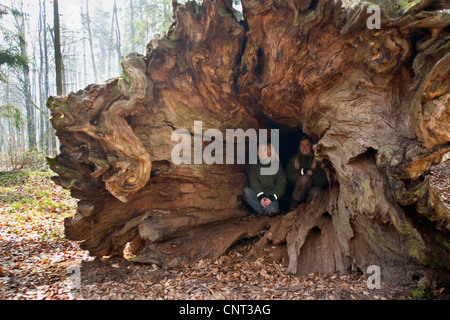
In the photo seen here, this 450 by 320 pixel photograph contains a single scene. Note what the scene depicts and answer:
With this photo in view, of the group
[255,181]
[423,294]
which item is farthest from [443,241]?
[255,181]

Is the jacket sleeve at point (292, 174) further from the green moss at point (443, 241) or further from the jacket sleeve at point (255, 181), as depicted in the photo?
the green moss at point (443, 241)

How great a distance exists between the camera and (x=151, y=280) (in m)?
4.27

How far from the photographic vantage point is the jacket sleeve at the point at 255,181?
625cm

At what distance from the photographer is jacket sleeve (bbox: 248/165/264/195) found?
625 centimetres

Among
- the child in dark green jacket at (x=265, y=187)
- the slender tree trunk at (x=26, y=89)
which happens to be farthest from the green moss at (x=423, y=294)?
the slender tree trunk at (x=26, y=89)

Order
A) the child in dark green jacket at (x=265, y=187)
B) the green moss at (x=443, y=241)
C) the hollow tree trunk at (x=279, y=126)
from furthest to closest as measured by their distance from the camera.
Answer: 1. the child in dark green jacket at (x=265, y=187)
2. the hollow tree trunk at (x=279, y=126)
3. the green moss at (x=443, y=241)

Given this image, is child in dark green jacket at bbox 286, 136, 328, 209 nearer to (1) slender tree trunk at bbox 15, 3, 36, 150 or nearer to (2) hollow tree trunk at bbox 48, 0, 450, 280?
(2) hollow tree trunk at bbox 48, 0, 450, 280

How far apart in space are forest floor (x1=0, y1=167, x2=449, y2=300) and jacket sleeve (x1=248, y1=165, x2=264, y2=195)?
4.56 feet

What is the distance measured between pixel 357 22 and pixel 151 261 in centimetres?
500

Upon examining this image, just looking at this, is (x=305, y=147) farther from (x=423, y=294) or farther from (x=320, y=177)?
(x=423, y=294)

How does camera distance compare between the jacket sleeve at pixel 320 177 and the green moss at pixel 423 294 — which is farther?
the jacket sleeve at pixel 320 177

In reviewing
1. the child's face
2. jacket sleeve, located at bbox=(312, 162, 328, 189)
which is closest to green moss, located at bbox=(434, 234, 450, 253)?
jacket sleeve, located at bbox=(312, 162, 328, 189)
